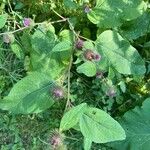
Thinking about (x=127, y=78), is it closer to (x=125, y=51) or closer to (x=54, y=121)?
(x=125, y=51)

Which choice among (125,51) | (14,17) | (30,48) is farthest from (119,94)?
(14,17)

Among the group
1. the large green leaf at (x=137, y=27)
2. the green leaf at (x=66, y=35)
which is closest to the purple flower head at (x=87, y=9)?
the green leaf at (x=66, y=35)

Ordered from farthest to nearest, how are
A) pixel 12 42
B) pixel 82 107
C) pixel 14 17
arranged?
1. pixel 14 17
2. pixel 12 42
3. pixel 82 107

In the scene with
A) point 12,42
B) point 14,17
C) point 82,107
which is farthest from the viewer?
point 14,17

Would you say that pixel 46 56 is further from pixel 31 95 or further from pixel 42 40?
pixel 31 95

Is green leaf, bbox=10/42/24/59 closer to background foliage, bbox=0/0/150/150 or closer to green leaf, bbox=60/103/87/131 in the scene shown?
background foliage, bbox=0/0/150/150
